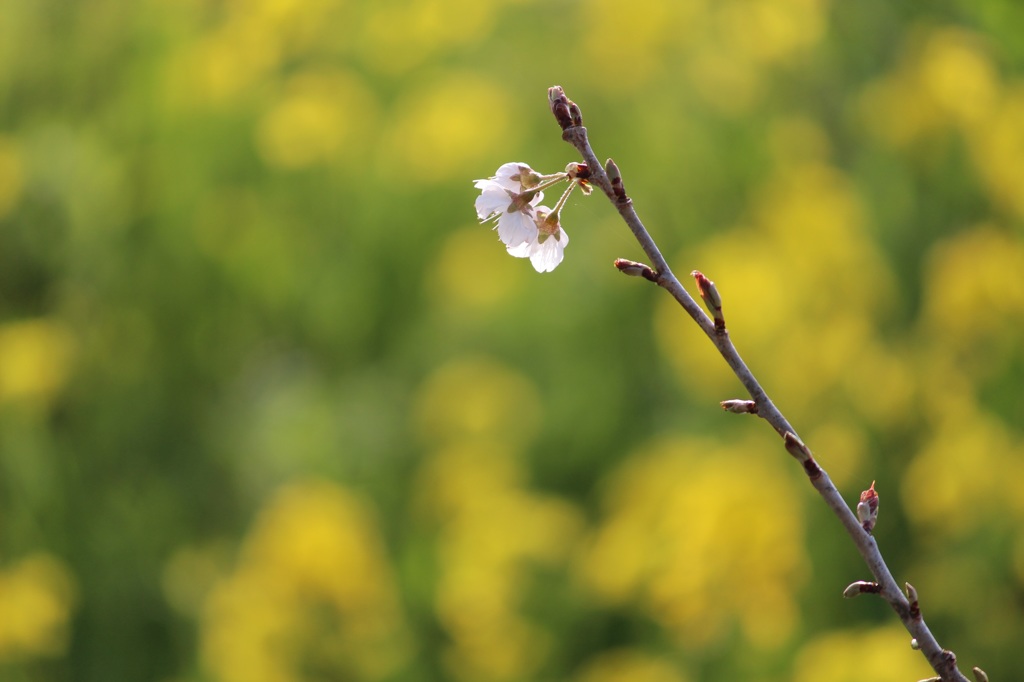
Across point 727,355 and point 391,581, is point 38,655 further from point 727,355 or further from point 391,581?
point 727,355

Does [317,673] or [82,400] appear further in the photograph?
[82,400]

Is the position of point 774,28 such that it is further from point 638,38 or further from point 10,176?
point 10,176

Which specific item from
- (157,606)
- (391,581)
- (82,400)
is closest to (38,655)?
(157,606)

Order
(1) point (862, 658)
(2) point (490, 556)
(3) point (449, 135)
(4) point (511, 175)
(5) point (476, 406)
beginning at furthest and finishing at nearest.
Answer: (3) point (449, 135) → (5) point (476, 406) → (2) point (490, 556) → (1) point (862, 658) → (4) point (511, 175)

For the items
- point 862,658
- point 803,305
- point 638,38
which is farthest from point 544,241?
point 638,38

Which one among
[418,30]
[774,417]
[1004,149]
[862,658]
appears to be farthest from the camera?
[418,30]

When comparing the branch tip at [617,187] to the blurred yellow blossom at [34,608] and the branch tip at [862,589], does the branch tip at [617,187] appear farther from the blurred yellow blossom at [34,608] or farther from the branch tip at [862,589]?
the blurred yellow blossom at [34,608]

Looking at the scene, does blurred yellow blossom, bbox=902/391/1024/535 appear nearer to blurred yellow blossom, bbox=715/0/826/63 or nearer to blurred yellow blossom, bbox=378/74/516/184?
blurred yellow blossom, bbox=715/0/826/63
